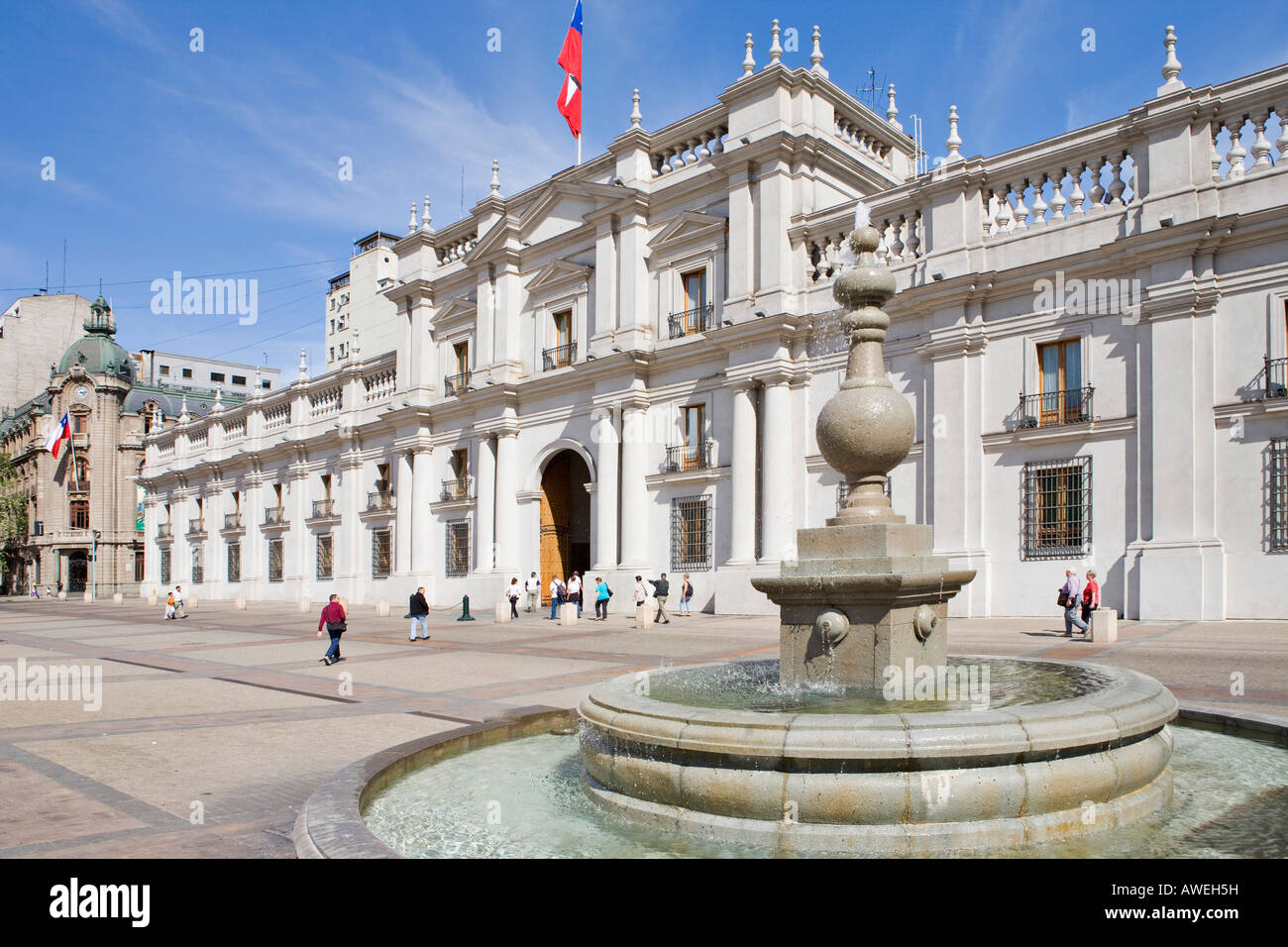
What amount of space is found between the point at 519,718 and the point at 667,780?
327 centimetres

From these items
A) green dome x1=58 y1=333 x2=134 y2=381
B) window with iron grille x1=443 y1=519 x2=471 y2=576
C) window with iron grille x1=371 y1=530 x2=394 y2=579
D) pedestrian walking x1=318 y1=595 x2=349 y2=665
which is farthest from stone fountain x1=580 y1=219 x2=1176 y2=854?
green dome x1=58 y1=333 x2=134 y2=381

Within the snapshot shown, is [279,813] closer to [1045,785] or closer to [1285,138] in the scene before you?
[1045,785]

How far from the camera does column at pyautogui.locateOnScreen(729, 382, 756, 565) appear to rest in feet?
82.5

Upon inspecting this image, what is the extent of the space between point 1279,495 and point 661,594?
46.9 feet

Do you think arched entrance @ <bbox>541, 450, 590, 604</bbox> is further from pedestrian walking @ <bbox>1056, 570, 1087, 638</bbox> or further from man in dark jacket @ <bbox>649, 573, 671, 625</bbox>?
pedestrian walking @ <bbox>1056, 570, 1087, 638</bbox>

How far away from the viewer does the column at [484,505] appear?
108 ft

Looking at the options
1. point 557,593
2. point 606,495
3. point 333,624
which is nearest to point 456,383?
point 606,495

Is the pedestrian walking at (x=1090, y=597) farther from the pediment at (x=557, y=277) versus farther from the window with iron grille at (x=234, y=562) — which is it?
the window with iron grille at (x=234, y=562)

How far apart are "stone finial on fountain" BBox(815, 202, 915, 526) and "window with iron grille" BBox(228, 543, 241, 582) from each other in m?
47.5

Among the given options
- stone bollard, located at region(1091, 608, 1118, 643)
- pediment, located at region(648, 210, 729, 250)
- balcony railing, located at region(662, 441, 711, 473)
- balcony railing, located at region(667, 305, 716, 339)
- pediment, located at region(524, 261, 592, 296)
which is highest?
pediment, located at region(648, 210, 729, 250)

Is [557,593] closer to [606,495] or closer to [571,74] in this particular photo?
[606,495]

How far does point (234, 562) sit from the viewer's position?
49.6 m
